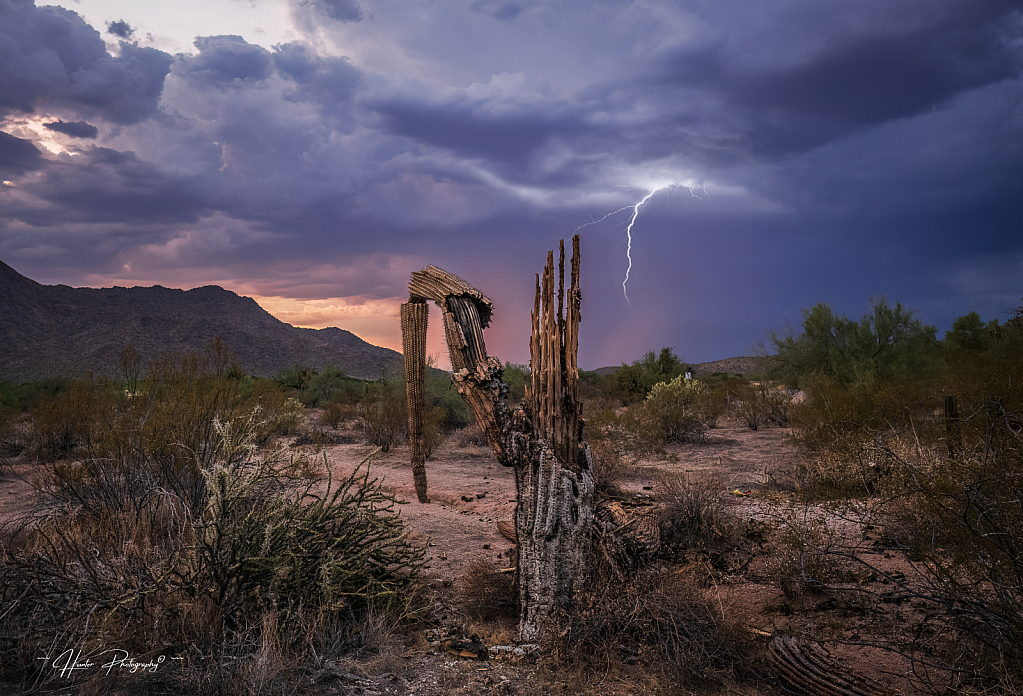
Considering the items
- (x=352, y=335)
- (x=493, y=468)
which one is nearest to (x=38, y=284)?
(x=352, y=335)

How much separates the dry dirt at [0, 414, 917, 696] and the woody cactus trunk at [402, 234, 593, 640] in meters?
0.68

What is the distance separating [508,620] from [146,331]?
61.3 m

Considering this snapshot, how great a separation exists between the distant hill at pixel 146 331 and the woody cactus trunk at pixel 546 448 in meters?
41.6

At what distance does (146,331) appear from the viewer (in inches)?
2256

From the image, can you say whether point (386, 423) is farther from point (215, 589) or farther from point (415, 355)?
point (215, 589)

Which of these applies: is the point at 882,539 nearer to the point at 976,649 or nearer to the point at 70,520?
the point at 976,649

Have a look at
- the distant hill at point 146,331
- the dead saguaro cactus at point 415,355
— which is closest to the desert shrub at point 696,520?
the dead saguaro cactus at point 415,355

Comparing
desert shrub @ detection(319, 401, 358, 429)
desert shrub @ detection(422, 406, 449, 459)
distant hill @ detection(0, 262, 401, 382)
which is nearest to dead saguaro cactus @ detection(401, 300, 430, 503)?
desert shrub @ detection(422, 406, 449, 459)

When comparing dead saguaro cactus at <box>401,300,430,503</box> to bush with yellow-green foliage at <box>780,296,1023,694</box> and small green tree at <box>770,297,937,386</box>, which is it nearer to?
bush with yellow-green foliage at <box>780,296,1023,694</box>

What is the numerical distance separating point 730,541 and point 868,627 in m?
3.04

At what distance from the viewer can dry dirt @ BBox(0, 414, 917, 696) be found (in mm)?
4734

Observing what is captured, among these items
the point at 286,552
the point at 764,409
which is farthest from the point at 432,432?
the point at 286,552

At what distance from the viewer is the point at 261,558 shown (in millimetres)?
4926

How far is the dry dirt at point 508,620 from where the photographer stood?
4.73 m
